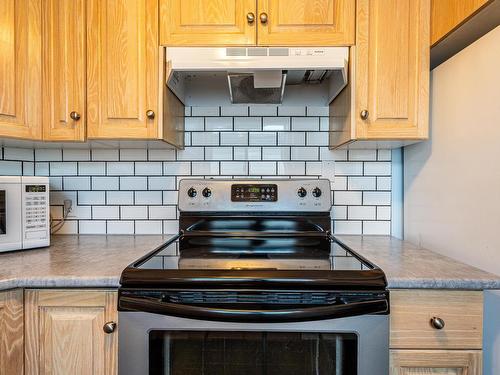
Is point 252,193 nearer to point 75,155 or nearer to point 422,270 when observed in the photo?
point 422,270

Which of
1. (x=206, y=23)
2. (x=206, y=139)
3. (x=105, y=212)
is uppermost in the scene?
(x=206, y=23)

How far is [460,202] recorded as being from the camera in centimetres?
117

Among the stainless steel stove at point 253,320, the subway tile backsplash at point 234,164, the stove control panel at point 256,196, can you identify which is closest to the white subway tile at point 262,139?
the subway tile backsplash at point 234,164

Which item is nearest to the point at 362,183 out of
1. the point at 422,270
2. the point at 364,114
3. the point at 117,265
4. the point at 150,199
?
the point at 364,114

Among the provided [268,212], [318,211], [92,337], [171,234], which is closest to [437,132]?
[318,211]

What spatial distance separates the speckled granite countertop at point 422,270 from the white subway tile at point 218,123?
2.67ft

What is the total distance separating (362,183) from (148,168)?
3.45ft

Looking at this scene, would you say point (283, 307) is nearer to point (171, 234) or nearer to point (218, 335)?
point (218, 335)

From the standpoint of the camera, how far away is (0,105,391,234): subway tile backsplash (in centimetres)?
163

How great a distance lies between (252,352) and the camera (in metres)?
0.95

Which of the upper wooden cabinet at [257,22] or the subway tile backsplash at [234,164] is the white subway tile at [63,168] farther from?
the upper wooden cabinet at [257,22]

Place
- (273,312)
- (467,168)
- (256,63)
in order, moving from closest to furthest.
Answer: (273,312), (467,168), (256,63)

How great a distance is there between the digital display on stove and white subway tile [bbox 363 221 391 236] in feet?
1.66

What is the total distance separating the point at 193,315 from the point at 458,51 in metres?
1.35
